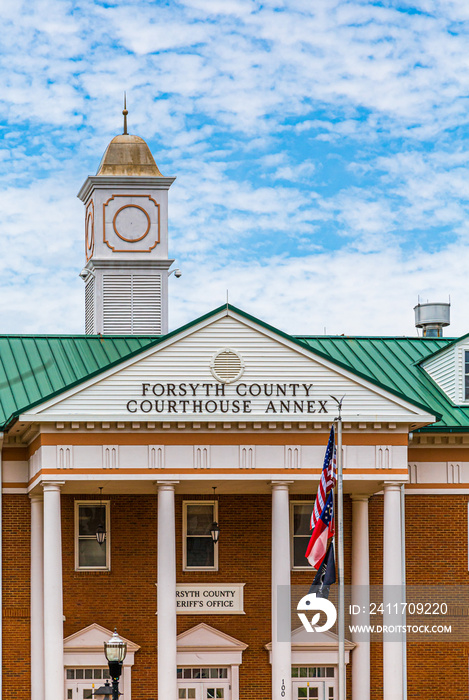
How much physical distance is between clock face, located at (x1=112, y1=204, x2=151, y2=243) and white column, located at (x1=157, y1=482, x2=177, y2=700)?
12949mm

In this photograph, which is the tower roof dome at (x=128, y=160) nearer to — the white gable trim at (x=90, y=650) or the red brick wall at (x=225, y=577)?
the red brick wall at (x=225, y=577)

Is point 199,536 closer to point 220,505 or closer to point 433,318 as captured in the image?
point 220,505

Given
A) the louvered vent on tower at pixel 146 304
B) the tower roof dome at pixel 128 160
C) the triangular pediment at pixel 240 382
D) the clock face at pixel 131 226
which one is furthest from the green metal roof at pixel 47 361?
the tower roof dome at pixel 128 160

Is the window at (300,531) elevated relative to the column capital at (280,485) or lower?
lower

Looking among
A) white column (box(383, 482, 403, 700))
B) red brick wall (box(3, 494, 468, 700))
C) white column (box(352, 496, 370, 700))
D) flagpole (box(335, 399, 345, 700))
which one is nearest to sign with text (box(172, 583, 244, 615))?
red brick wall (box(3, 494, 468, 700))

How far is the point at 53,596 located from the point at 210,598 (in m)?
5.27

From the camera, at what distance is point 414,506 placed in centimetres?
3497

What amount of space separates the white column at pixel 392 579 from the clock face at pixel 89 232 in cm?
1553

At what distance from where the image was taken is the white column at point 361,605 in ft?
111

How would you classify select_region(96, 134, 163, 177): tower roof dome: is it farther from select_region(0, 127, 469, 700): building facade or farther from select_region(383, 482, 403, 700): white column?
select_region(383, 482, 403, 700): white column

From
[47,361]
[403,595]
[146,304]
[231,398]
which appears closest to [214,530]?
[231,398]

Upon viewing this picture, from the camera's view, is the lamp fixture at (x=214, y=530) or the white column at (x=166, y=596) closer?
the white column at (x=166, y=596)

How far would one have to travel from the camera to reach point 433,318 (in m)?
43.9

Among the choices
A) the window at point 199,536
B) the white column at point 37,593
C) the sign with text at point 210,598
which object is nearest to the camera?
the white column at point 37,593
